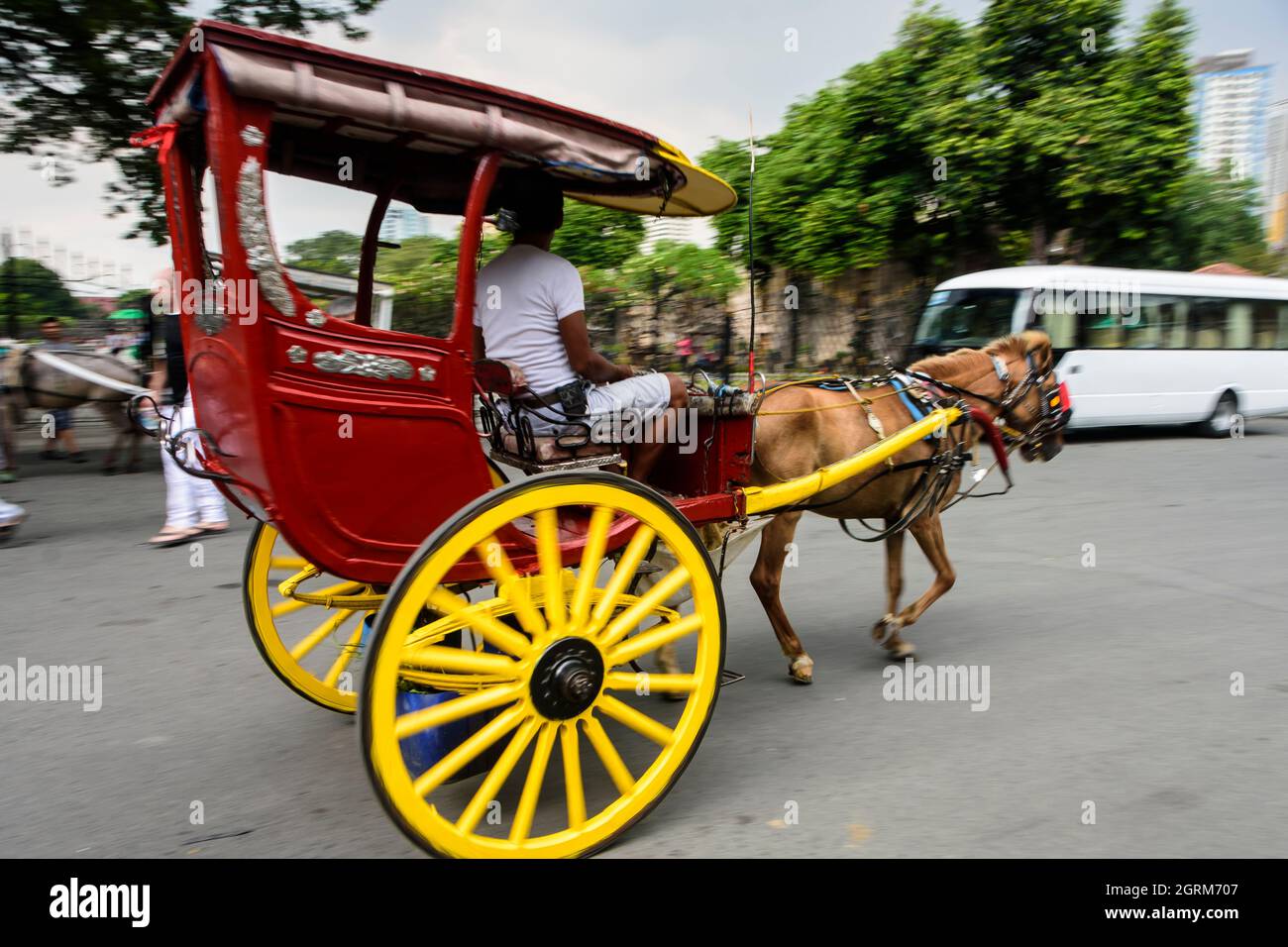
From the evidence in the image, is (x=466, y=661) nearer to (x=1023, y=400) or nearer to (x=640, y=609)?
(x=640, y=609)

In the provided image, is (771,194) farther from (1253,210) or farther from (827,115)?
(1253,210)

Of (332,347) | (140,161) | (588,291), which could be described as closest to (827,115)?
(588,291)

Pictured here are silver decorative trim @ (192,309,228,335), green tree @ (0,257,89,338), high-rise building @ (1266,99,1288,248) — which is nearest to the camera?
silver decorative trim @ (192,309,228,335)

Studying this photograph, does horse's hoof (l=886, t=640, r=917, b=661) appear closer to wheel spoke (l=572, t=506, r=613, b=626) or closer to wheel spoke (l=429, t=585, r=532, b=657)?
wheel spoke (l=572, t=506, r=613, b=626)

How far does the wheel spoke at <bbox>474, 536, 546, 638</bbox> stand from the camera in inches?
104

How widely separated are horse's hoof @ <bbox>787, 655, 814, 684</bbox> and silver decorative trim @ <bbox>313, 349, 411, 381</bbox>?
93.3 inches

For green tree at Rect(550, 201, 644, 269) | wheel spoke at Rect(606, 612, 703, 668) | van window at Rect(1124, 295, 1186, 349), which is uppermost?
green tree at Rect(550, 201, 644, 269)

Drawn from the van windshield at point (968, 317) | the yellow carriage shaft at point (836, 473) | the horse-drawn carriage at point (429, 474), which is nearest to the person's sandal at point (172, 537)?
the horse-drawn carriage at point (429, 474)

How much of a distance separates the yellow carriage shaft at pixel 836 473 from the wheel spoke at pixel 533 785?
1244 mm

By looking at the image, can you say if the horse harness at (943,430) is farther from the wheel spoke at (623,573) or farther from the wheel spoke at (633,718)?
the wheel spoke at (633,718)

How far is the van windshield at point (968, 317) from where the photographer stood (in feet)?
41.4

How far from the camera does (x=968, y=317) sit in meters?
12.9

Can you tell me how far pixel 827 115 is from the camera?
16.1 meters

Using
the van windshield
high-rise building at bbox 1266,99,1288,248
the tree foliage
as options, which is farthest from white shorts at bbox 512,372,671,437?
high-rise building at bbox 1266,99,1288,248
